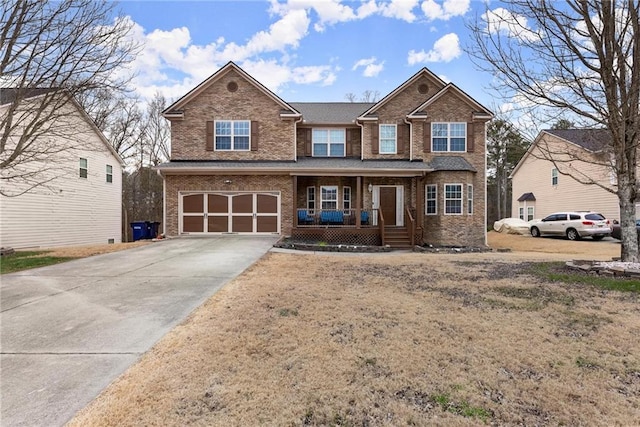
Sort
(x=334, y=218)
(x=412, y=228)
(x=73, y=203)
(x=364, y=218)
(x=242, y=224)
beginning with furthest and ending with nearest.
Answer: (x=73, y=203) < (x=364, y=218) < (x=242, y=224) < (x=334, y=218) < (x=412, y=228)

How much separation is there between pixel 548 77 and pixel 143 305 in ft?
32.9

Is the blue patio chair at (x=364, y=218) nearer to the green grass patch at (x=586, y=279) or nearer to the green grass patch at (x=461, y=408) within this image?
the green grass patch at (x=586, y=279)

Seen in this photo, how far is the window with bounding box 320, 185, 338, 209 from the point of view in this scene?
17.2 meters

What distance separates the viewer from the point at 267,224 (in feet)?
52.9

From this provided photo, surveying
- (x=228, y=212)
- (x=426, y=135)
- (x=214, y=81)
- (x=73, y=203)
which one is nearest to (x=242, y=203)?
(x=228, y=212)

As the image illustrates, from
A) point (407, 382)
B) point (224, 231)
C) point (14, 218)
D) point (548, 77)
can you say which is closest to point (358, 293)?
point (407, 382)

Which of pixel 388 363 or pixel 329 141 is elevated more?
pixel 329 141

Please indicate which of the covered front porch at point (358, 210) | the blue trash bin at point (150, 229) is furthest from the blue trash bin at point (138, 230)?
the covered front porch at point (358, 210)

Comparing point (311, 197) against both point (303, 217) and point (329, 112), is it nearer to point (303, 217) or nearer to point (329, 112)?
point (303, 217)

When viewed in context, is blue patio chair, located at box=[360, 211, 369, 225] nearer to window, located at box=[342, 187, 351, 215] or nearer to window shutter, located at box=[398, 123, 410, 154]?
window, located at box=[342, 187, 351, 215]

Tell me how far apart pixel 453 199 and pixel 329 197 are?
5.95 meters

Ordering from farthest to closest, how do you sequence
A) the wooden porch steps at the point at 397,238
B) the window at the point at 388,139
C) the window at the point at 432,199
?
the window at the point at 388,139 → the window at the point at 432,199 → the wooden porch steps at the point at 397,238

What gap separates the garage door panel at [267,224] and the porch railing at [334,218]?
1110mm

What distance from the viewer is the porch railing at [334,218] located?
15966 millimetres
